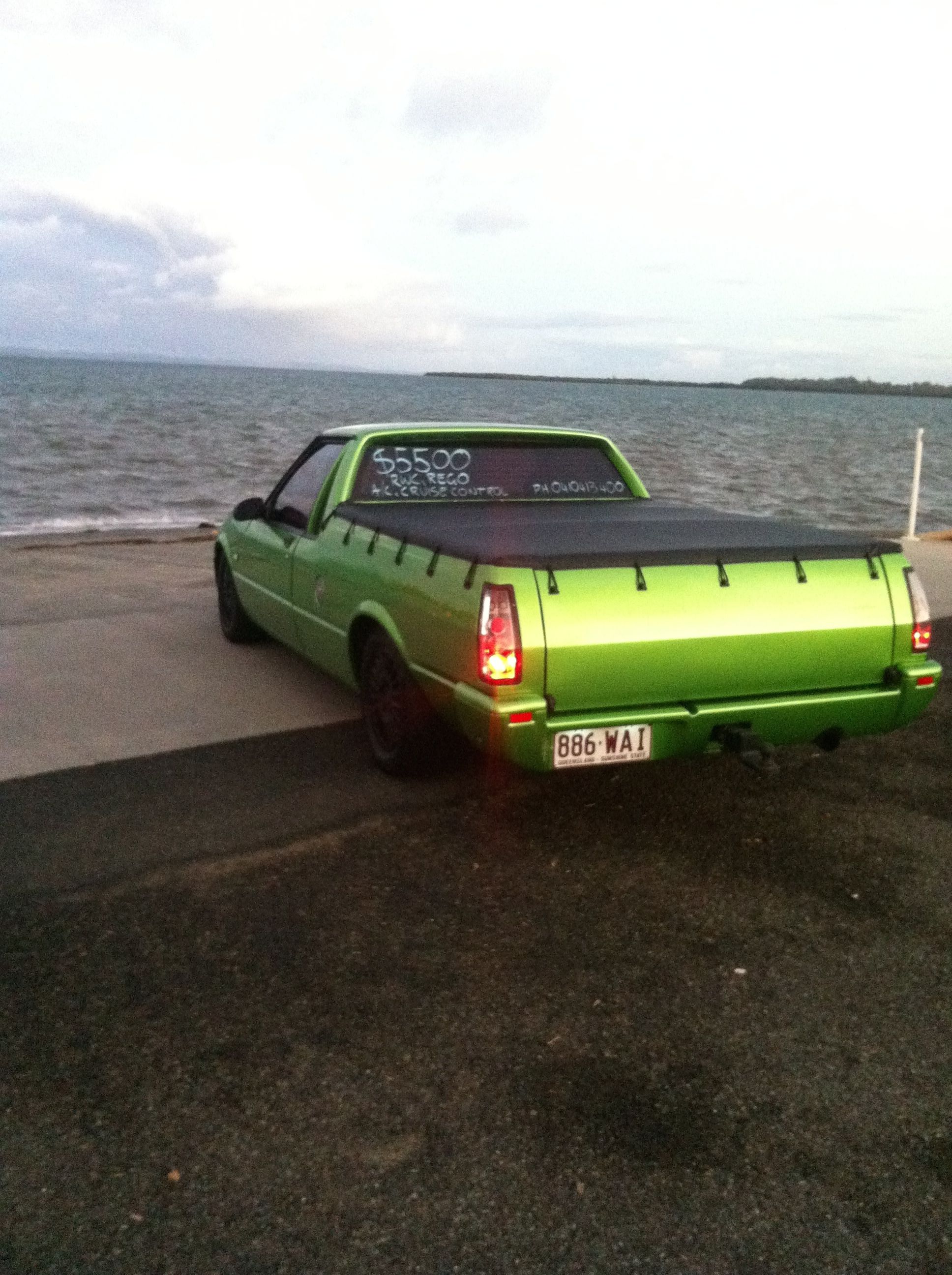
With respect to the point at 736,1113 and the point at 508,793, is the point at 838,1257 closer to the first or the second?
the point at 736,1113

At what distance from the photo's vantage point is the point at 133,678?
278 inches

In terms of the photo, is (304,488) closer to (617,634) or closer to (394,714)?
(394,714)

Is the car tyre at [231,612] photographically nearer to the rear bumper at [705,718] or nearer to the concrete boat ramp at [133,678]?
the concrete boat ramp at [133,678]

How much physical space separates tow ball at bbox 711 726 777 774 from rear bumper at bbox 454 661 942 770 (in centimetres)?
2

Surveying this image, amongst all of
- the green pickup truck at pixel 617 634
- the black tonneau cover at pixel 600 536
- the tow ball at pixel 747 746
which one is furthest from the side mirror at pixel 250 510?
the tow ball at pixel 747 746

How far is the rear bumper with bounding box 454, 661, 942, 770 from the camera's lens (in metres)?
4.12

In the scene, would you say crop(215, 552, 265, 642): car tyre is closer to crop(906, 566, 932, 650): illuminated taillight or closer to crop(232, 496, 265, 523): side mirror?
crop(232, 496, 265, 523): side mirror

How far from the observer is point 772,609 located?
4.44 m

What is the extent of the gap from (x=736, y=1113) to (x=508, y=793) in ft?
7.80

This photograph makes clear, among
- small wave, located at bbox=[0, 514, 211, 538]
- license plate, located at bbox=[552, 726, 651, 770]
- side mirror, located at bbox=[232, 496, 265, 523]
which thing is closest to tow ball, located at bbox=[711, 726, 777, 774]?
license plate, located at bbox=[552, 726, 651, 770]

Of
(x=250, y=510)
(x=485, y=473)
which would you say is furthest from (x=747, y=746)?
(x=250, y=510)

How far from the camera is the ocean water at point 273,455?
2516 centimetres

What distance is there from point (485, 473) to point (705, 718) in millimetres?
2668

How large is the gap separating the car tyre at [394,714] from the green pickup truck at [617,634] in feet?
0.03
